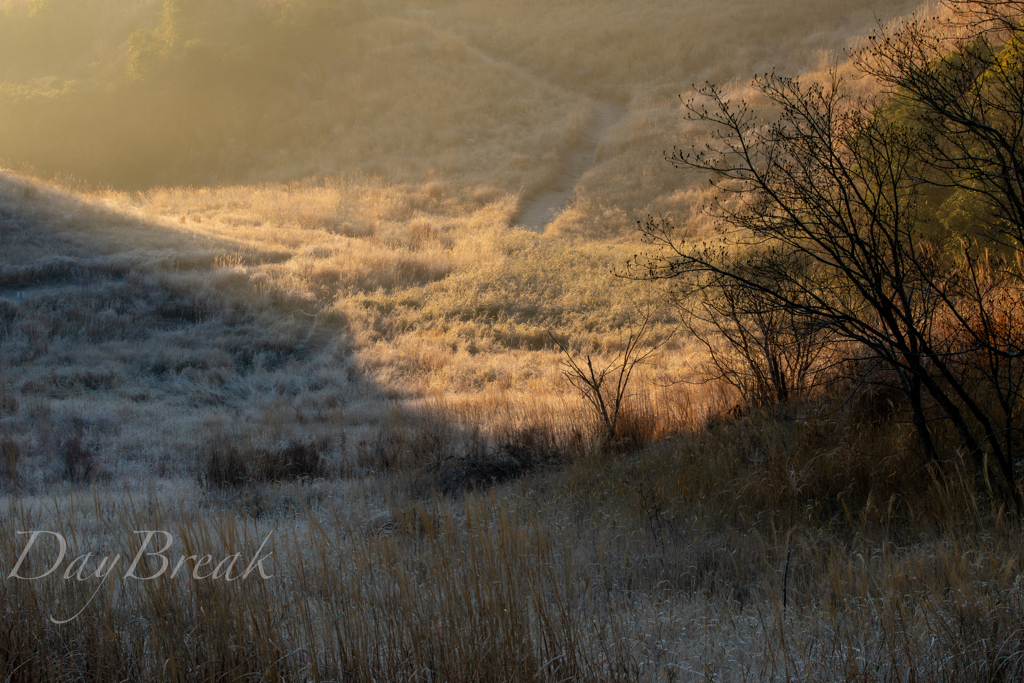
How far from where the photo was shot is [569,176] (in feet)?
88.8

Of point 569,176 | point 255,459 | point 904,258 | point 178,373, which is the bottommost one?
point 255,459

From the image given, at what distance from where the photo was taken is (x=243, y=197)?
2542 cm

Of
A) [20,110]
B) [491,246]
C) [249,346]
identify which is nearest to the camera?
[249,346]

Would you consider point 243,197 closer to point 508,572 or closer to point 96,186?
point 96,186

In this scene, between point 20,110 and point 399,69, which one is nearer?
point 20,110

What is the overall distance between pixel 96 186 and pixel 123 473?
29.6 metres

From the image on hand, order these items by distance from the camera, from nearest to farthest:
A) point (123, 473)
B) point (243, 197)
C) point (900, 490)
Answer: point (900, 490), point (123, 473), point (243, 197)

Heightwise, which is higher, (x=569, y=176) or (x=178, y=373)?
(x=569, y=176)

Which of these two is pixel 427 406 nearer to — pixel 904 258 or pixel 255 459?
pixel 255 459

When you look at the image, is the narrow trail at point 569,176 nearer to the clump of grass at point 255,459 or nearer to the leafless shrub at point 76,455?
the clump of grass at point 255,459

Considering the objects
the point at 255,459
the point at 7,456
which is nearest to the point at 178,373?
the point at 7,456

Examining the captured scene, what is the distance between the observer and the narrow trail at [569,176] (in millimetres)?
23609

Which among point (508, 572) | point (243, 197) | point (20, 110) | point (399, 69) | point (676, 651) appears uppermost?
point (399, 69)

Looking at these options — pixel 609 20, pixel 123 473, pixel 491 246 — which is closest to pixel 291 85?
pixel 609 20
